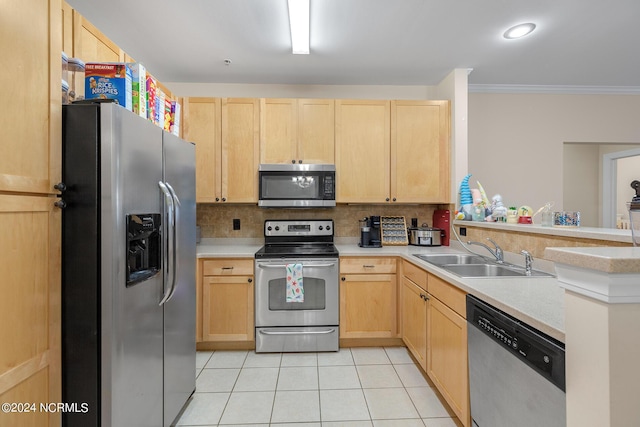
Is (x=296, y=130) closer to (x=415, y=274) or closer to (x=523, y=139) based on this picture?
(x=415, y=274)

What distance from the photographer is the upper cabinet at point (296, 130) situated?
9.46 feet

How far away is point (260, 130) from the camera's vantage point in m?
2.87

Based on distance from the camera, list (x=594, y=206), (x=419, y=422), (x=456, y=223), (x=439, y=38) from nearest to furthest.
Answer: (x=419, y=422)
(x=439, y=38)
(x=456, y=223)
(x=594, y=206)

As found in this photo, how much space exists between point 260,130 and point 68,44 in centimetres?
158

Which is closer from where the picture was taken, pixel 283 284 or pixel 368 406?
pixel 368 406

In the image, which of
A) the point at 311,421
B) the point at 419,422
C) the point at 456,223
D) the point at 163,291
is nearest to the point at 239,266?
the point at 163,291

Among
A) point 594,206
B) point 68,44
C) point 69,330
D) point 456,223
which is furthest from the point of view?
point 594,206

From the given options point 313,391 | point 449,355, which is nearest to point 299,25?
point 449,355

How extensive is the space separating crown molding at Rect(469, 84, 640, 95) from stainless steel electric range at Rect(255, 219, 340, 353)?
2.46m

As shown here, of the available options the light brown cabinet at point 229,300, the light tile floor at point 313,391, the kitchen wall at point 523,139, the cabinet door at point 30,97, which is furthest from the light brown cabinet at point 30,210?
the kitchen wall at point 523,139

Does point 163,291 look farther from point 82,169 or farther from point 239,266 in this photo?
point 239,266

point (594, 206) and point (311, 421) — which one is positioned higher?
point (594, 206)

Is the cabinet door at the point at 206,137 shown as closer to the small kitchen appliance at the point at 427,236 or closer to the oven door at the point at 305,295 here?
the oven door at the point at 305,295

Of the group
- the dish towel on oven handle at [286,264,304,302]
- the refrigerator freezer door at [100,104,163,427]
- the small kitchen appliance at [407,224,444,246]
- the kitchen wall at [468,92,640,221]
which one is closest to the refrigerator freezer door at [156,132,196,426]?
the refrigerator freezer door at [100,104,163,427]
